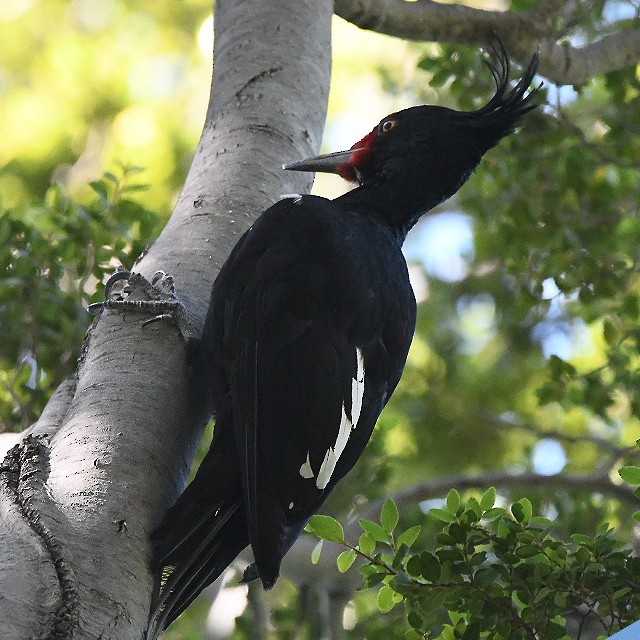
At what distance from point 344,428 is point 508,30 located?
1.52 m

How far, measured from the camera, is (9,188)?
634cm

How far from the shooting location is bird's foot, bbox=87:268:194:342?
2.12 m

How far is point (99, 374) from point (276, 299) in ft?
1.52

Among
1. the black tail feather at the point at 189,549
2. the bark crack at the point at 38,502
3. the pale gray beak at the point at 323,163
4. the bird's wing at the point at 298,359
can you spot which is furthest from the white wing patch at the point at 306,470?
the pale gray beak at the point at 323,163

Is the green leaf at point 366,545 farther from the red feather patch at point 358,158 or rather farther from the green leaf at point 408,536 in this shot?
the red feather patch at point 358,158

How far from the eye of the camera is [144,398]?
1902 mm

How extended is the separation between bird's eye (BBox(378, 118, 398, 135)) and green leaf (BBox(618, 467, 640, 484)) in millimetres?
1345

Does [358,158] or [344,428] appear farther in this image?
[358,158]

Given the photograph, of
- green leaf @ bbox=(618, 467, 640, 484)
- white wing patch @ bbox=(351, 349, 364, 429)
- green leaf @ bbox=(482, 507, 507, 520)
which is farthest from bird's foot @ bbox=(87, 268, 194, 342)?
green leaf @ bbox=(618, 467, 640, 484)

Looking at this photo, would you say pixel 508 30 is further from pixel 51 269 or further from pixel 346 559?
pixel 346 559

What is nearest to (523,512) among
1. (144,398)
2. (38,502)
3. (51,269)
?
(144,398)

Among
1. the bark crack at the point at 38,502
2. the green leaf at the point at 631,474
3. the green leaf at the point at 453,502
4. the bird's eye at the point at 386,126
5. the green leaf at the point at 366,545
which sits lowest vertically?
the bark crack at the point at 38,502

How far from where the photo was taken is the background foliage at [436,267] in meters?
3.05

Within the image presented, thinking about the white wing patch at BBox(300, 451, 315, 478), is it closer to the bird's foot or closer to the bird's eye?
the bird's foot
